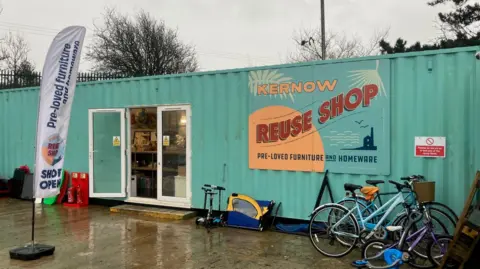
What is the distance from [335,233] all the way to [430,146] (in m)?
1.87

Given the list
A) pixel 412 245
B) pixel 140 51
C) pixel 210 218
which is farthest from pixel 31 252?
pixel 140 51

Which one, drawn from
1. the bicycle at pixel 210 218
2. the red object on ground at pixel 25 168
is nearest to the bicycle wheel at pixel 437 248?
the bicycle at pixel 210 218

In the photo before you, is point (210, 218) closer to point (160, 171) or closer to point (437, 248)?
point (160, 171)

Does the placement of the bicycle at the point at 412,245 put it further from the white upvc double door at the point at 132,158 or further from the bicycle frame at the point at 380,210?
the white upvc double door at the point at 132,158

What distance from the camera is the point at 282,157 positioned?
24.7 feet

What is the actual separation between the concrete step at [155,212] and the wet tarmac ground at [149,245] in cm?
20

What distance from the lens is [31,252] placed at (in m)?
5.83

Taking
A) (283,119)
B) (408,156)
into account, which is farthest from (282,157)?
(408,156)

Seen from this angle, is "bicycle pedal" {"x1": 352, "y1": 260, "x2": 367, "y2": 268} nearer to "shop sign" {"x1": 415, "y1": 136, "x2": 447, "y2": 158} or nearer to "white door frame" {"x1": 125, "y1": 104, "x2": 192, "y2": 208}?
"shop sign" {"x1": 415, "y1": 136, "x2": 447, "y2": 158}

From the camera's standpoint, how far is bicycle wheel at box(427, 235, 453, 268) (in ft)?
17.0

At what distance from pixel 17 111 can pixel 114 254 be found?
718cm

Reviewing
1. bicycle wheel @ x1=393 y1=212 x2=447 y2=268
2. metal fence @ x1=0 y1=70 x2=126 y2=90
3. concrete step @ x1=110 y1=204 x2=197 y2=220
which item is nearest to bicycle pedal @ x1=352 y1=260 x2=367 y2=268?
bicycle wheel @ x1=393 y1=212 x2=447 y2=268

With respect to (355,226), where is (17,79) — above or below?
above

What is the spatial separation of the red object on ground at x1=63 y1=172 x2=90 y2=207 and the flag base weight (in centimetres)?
377
